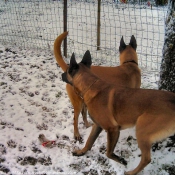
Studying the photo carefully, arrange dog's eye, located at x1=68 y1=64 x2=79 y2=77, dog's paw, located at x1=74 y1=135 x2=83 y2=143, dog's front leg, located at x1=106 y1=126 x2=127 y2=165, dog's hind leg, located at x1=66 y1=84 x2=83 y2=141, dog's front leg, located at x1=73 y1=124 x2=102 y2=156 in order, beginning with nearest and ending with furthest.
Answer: dog's front leg, located at x1=106 y1=126 x2=127 y2=165
dog's eye, located at x1=68 y1=64 x2=79 y2=77
dog's front leg, located at x1=73 y1=124 x2=102 y2=156
dog's hind leg, located at x1=66 y1=84 x2=83 y2=141
dog's paw, located at x1=74 y1=135 x2=83 y2=143

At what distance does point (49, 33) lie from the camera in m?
7.05

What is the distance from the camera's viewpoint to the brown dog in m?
2.19

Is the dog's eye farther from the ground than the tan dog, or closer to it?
farther from the ground

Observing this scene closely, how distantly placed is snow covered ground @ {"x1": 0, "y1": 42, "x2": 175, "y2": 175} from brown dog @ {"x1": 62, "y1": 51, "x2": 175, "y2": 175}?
260 mm

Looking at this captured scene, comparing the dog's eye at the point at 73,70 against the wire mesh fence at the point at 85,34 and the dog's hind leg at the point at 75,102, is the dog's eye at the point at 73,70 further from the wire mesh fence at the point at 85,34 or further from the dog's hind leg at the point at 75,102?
the wire mesh fence at the point at 85,34

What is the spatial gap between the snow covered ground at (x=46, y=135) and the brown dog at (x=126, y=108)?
26 cm

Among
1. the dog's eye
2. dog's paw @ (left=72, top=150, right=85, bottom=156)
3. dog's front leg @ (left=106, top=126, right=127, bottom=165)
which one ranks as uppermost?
the dog's eye

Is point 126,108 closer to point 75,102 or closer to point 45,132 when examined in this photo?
point 75,102

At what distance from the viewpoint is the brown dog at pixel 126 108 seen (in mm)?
2191

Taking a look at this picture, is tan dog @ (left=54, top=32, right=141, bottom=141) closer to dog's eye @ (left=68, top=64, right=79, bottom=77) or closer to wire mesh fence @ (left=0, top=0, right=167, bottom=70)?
dog's eye @ (left=68, top=64, right=79, bottom=77)

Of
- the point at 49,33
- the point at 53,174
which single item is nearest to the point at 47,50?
the point at 49,33

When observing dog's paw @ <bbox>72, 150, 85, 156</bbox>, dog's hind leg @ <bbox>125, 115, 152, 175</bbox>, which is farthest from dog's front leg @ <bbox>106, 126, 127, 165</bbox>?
dog's paw @ <bbox>72, 150, 85, 156</bbox>

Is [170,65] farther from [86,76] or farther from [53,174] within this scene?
[53,174]

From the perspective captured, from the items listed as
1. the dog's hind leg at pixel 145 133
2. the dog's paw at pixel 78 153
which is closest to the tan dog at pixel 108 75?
the dog's paw at pixel 78 153
